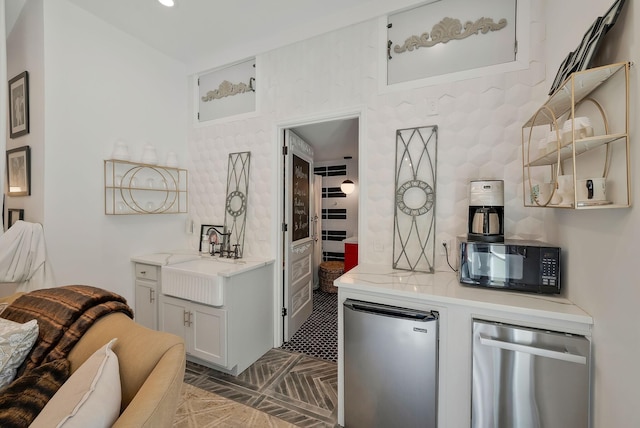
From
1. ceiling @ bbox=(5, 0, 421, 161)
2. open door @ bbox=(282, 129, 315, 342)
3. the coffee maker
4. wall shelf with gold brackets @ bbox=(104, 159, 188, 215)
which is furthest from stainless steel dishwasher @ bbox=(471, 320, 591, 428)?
wall shelf with gold brackets @ bbox=(104, 159, 188, 215)

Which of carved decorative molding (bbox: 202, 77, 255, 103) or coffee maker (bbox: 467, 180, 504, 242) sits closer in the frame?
coffee maker (bbox: 467, 180, 504, 242)

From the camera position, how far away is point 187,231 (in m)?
3.18

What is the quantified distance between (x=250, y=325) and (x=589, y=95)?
8.90ft

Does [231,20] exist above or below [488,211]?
above

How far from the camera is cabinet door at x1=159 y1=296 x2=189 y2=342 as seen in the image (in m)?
2.30

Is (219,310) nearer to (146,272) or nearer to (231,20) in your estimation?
(146,272)

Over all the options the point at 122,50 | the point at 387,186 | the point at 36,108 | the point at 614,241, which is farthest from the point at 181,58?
the point at 614,241

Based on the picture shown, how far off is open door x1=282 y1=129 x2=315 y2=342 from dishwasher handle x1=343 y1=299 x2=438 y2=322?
1.27 meters

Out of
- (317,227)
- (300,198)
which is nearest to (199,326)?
(300,198)

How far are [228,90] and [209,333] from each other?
2544 millimetres

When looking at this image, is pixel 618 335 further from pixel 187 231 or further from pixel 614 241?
pixel 187 231

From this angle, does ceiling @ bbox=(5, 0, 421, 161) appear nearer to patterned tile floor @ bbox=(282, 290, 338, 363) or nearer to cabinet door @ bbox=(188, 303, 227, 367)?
cabinet door @ bbox=(188, 303, 227, 367)

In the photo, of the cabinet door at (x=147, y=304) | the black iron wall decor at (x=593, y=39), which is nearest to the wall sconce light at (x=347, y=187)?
the cabinet door at (x=147, y=304)

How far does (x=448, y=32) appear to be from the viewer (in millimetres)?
1936
